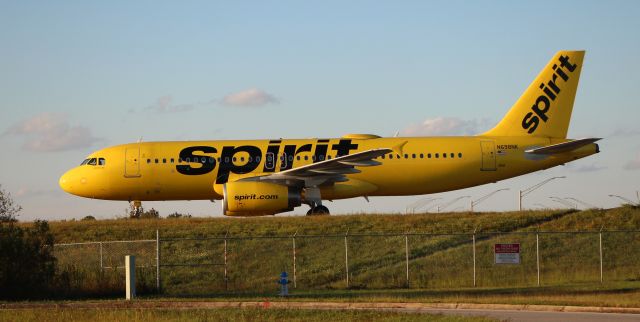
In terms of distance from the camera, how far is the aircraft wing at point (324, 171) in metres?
37.4

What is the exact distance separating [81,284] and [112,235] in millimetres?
9457

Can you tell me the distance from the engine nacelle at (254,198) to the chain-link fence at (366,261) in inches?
73.1

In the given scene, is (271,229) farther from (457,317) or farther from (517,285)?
(457,317)

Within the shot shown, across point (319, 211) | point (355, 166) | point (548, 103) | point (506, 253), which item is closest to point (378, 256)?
point (506, 253)

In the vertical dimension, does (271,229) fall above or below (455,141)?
below

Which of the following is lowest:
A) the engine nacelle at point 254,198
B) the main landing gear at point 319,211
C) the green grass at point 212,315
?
the green grass at point 212,315

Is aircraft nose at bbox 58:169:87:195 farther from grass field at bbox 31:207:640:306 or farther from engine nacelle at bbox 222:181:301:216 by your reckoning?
engine nacelle at bbox 222:181:301:216

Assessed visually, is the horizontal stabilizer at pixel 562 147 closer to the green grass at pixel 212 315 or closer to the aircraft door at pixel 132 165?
the aircraft door at pixel 132 165

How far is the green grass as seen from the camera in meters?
19.6

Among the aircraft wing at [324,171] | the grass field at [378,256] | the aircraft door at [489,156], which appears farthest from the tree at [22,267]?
the aircraft door at [489,156]

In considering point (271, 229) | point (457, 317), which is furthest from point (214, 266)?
point (457, 317)

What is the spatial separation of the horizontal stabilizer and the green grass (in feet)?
69.0

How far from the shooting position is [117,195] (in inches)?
1620

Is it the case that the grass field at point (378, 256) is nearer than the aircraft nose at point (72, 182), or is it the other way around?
the grass field at point (378, 256)
